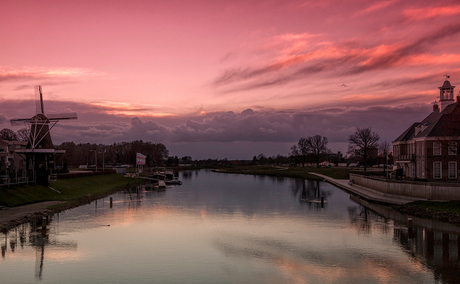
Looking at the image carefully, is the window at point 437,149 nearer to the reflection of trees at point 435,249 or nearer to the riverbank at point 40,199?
the reflection of trees at point 435,249

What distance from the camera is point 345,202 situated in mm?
57438

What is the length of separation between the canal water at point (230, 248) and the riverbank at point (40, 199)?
150 centimetres

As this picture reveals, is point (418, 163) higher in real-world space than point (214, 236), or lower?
higher

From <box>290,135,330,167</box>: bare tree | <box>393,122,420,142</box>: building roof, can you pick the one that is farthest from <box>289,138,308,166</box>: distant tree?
<box>393,122,420,142</box>: building roof

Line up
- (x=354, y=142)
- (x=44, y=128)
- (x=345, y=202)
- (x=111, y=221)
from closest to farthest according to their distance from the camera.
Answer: (x=111, y=221) → (x=345, y=202) → (x=44, y=128) → (x=354, y=142)

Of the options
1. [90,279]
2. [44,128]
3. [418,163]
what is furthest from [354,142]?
[90,279]

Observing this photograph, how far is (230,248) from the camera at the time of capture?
28.3 metres

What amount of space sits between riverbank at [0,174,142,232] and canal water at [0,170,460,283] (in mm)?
1505

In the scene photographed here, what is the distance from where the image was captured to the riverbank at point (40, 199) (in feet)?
120

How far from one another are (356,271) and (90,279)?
15.4m

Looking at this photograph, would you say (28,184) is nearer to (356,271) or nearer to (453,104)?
(356,271)

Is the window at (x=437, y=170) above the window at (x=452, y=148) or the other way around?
the other way around

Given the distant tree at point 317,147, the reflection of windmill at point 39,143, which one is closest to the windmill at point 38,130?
the reflection of windmill at point 39,143

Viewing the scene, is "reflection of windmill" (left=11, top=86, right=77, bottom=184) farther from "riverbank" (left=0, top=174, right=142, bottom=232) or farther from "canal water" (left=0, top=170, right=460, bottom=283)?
"canal water" (left=0, top=170, right=460, bottom=283)
